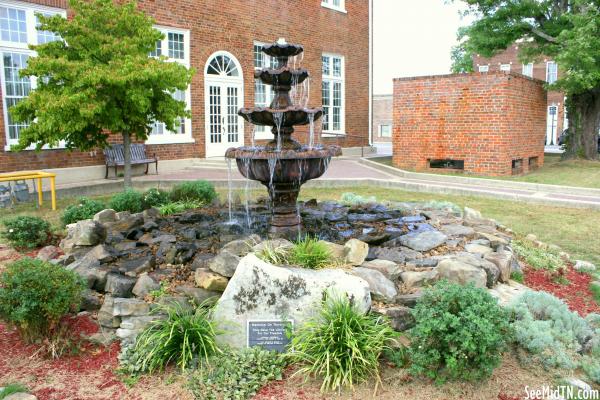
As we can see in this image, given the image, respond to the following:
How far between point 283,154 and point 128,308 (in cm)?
223

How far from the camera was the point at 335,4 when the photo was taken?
21.4 metres

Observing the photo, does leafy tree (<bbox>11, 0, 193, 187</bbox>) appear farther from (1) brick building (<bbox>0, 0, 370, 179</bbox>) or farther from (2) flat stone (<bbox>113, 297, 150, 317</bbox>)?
(2) flat stone (<bbox>113, 297, 150, 317</bbox>)

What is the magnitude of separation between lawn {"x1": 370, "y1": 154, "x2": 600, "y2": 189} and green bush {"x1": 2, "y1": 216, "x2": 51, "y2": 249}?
11.1 meters

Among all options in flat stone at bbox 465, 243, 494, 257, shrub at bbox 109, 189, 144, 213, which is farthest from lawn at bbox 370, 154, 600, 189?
shrub at bbox 109, 189, 144, 213

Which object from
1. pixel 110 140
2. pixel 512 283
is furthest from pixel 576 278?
pixel 110 140

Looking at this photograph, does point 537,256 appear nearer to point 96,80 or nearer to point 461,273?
point 461,273

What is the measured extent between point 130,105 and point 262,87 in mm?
9146

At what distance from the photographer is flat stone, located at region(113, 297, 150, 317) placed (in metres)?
4.37

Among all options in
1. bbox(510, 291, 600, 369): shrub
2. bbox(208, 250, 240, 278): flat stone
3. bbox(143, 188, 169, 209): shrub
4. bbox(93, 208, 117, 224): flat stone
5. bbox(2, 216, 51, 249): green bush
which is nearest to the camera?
bbox(510, 291, 600, 369): shrub

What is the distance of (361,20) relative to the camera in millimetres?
22469

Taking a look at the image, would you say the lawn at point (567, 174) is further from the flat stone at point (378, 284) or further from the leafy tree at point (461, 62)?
the leafy tree at point (461, 62)

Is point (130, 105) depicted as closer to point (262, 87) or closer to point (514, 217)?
point (514, 217)

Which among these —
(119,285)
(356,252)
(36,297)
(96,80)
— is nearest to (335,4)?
(96,80)

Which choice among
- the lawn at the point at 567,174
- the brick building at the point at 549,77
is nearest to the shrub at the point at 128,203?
the lawn at the point at 567,174
